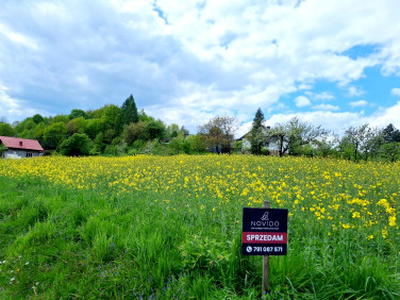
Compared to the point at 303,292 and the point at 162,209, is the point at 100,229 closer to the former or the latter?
the point at 162,209

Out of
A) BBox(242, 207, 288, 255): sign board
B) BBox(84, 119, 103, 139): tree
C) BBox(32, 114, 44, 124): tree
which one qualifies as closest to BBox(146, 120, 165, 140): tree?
BBox(84, 119, 103, 139): tree

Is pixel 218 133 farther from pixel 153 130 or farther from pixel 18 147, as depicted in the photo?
pixel 18 147

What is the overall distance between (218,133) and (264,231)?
38.6m

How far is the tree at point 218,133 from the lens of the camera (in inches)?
1553

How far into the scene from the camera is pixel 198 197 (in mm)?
5055

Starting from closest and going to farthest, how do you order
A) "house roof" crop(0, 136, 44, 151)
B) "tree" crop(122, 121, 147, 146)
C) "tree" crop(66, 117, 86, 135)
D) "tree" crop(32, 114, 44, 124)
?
1. "tree" crop(122, 121, 147, 146)
2. "house roof" crop(0, 136, 44, 151)
3. "tree" crop(66, 117, 86, 135)
4. "tree" crop(32, 114, 44, 124)

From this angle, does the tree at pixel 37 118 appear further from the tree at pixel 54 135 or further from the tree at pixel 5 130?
the tree at pixel 54 135

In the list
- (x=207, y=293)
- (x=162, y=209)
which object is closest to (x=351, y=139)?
(x=162, y=209)

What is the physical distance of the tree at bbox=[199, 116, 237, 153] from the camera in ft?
129

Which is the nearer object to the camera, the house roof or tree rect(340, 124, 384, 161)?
tree rect(340, 124, 384, 161)

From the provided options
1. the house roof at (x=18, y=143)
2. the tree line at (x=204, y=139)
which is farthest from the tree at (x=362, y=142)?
the house roof at (x=18, y=143)

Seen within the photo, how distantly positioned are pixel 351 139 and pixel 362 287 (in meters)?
20.3

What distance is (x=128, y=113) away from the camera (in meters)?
57.5

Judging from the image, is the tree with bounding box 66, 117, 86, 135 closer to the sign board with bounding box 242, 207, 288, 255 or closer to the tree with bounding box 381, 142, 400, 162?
the tree with bounding box 381, 142, 400, 162
